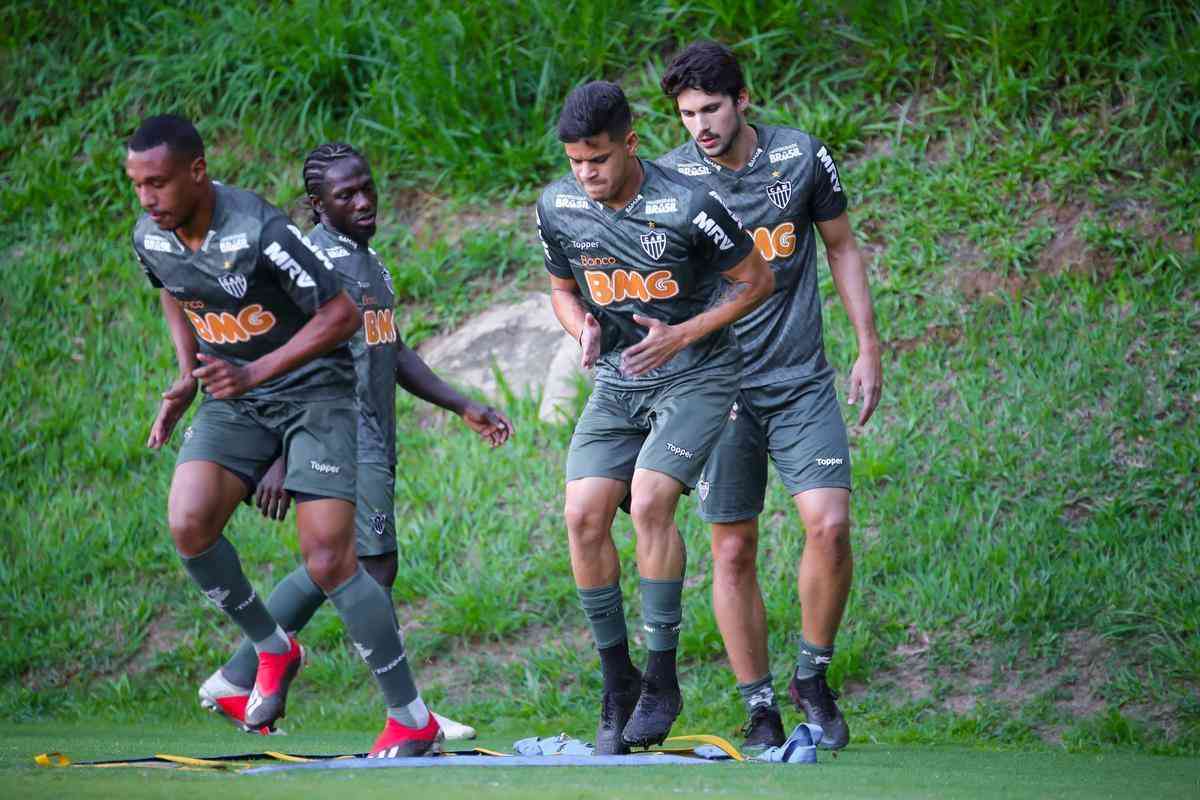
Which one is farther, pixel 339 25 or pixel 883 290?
pixel 339 25

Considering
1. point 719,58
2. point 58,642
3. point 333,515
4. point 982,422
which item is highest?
point 719,58

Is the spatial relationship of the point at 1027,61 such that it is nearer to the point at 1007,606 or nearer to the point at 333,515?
the point at 1007,606

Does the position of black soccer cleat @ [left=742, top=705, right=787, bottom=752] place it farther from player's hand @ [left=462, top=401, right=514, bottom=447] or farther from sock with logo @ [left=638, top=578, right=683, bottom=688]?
player's hand @ [left=462, top=401, right=514, bottom=447]

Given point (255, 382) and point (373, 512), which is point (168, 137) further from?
point (373, 512)

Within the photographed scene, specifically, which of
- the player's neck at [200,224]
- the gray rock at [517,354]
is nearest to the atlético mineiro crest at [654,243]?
the player's neck at [200,224]

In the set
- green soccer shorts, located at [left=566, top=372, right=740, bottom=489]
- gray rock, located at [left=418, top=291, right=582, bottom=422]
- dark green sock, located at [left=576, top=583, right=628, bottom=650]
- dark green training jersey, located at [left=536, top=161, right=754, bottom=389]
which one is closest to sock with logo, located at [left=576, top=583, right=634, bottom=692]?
dark green sock, located at [left=576, top=583, right=628, bottom=650]

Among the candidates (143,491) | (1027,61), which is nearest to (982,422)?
Answer: (1027,61)

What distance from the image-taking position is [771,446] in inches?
237

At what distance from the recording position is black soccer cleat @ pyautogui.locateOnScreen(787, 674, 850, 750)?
5809mm

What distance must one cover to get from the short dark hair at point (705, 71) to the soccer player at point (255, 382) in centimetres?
160

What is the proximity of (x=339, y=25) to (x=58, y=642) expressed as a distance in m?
5.19

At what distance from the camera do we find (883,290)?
9320 millimetres

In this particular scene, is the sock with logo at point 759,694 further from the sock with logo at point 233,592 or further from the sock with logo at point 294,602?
the sock with logo at point 294,602

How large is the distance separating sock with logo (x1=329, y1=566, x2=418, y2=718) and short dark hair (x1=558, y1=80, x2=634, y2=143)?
5.85 feet
